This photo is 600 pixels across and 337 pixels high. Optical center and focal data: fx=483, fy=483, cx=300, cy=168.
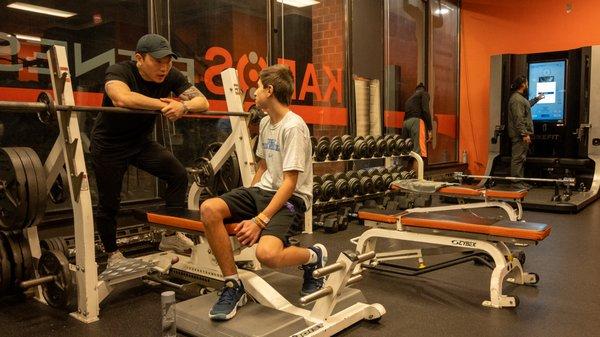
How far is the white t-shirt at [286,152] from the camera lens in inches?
82.6

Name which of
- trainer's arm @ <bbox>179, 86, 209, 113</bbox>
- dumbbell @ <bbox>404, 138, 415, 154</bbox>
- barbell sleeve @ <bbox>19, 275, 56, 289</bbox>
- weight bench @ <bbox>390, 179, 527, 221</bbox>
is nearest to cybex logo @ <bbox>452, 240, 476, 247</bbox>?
weight bench @ <bbox>390, 179, 527, 221</bbox>

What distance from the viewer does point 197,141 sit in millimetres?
4348

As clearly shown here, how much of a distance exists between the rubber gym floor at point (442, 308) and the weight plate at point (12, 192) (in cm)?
49

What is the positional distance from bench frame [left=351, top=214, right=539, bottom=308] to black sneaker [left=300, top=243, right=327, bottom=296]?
0.43 meters

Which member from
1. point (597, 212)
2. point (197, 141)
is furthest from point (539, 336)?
point (597, 212)

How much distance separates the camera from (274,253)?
6.59ft

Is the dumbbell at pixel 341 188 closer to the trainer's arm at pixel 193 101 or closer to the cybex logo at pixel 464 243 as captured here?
the cybex logo at pixel 464 243

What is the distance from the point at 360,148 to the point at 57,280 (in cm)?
322

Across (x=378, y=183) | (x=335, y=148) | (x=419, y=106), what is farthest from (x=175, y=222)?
(x=419, y=106)

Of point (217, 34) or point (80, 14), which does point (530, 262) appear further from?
point (80, 14)

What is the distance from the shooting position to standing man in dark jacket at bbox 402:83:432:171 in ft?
20.2

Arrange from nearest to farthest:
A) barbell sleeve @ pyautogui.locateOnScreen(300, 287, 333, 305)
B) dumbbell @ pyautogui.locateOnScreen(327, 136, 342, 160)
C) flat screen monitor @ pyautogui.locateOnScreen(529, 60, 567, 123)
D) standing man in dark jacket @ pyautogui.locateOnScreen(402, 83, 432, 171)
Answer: barbell sleeve @ pyautogui.locateOnScreen(300, 287, 333, 305), dumbbell @ pyautogui.locateOnScreen(327, 136, 342, 160), standing man in dark jacket @ pyautogui.locateOnScreen(402, 83, 432, 171), flat screen monitor @ pyautogui.locateOnScreen(529, 60, 567, 123)

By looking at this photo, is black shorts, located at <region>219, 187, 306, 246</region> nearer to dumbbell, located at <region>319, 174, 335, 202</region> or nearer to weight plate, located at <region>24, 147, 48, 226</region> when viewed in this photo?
weight plate, located at <region>24, 147, 48, 226</region>

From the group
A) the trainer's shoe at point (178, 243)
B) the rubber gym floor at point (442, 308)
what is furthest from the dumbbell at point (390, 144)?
the trainer's shoe at point (178, 243)
